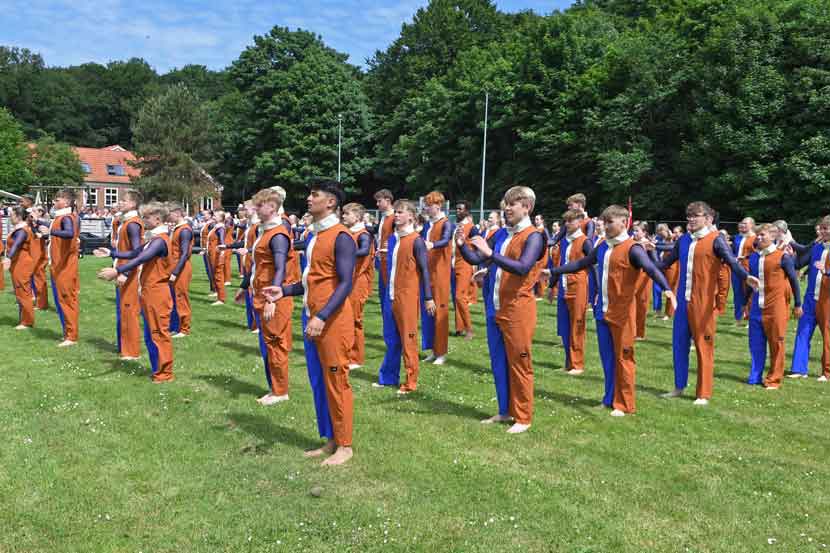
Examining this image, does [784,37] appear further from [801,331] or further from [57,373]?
[57,373]

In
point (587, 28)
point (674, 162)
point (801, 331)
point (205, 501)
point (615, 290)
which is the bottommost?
point (205, 501)

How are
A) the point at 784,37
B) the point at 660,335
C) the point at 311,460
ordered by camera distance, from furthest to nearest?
the point at 784,37, the point at 660,335, the point at 311,460

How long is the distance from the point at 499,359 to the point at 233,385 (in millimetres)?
3827

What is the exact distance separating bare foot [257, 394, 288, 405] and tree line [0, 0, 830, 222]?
3164cm

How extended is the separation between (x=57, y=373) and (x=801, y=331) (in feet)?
36.1

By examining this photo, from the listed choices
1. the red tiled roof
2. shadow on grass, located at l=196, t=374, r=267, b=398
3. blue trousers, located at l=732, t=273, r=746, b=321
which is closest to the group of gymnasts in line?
shadow on grass, located at l=196, t=374, r=267, b=398

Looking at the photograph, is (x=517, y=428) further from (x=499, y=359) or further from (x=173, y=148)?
(x=173, y=148)

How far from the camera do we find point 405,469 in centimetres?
617

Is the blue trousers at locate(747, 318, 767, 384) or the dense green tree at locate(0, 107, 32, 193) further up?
the dense green tree at locate(0, 107, 32, 193)

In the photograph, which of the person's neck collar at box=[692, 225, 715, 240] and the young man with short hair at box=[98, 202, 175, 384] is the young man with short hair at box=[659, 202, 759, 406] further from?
the young man with short hair at box=[98, 202, 175, 384]

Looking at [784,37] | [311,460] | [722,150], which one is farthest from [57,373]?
[784,37]

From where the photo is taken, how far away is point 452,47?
65.5 meters

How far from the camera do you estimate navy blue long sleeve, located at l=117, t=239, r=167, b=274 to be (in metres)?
8.58

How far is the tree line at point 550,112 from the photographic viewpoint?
113ft
